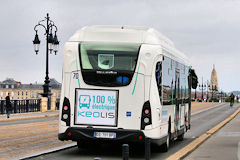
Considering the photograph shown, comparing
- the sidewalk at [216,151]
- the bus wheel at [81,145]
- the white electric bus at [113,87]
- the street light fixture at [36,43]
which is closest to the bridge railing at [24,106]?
the street light fixture at [36,43]

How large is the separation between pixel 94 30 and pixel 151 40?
1.44 meters

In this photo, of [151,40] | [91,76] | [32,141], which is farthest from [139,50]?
[32,141]

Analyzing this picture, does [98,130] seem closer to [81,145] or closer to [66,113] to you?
[66,113]

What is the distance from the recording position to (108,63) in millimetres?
13133

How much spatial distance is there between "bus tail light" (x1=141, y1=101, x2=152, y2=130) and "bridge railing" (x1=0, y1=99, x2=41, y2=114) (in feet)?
82.4

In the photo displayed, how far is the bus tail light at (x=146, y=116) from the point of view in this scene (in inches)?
503

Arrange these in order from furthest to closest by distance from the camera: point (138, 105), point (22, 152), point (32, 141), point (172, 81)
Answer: point (32, 141) → point (172, 81) → point (22, 152) → point (138, 105)

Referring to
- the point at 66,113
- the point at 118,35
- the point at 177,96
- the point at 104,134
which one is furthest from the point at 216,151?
the point at 66,113

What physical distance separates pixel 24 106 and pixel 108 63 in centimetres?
2877

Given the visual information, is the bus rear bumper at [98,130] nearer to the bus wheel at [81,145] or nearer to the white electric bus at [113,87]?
the white electric bus at [113,87]

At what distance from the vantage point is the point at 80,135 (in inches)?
508

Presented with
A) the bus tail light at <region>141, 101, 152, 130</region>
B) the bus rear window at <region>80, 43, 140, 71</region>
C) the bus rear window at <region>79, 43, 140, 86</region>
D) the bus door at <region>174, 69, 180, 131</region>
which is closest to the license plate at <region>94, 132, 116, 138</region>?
the bus tail light at <region>141, 101, 152, 130</region>

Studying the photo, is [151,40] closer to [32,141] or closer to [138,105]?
[138,105]

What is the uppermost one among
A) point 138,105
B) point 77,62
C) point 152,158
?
point 77,62
